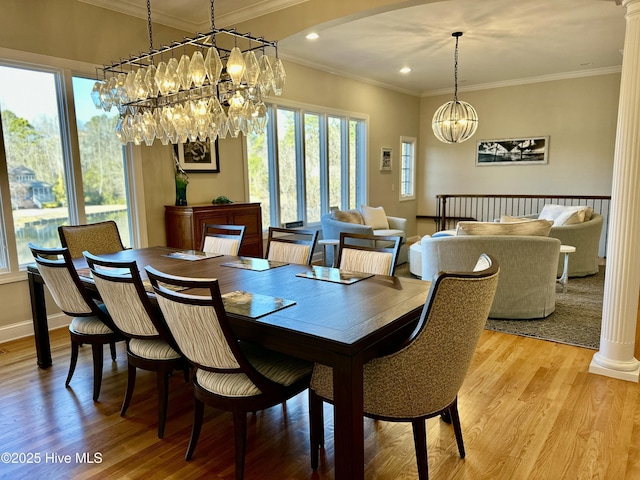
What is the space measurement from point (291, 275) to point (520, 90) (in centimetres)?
688

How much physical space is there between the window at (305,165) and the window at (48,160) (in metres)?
1.84

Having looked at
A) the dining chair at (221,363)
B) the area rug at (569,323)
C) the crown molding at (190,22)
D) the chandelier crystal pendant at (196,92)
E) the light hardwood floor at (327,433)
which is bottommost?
the light hardwood floor at (327,433)

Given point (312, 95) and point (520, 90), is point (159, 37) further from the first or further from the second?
point (520, 90)

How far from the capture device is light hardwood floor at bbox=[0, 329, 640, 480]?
2.03 m

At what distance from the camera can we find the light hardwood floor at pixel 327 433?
80.0 inches

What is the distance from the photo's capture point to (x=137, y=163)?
4.32m

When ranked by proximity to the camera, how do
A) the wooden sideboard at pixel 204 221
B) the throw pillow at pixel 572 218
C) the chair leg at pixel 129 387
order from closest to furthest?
the chair leg at pixel 129 387, the wooden sideboard at pixel 204 221, the throw pillow at pixel 572 218

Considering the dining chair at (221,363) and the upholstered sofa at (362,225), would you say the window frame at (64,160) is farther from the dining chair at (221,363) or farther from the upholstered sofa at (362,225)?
the upholstered sofa at (362,225)

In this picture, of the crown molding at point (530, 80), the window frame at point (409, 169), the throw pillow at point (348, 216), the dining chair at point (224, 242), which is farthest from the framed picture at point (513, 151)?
the dining chair at point (224, 242)

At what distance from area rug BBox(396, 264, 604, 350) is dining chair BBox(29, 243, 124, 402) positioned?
3.10 m

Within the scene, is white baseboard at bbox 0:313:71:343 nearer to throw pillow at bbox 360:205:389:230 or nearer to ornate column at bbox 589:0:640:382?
throw pillow at bbox 360:205:389:230

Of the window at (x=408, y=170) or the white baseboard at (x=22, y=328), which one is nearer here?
the white baseboard at (x=22, y=328)

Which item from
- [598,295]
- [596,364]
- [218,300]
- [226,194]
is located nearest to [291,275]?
[218,300]

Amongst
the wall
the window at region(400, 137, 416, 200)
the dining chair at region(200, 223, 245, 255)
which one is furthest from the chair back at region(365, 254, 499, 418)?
the window at region(400, 137, 416, 200)
